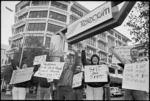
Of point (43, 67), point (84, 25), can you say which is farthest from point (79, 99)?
point (84, 25)

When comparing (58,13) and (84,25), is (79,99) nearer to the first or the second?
(84,25)

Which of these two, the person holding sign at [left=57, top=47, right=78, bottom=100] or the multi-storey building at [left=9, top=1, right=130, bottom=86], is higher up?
the multi-storey building at [left=9, top=1, right=130, bottom=86]

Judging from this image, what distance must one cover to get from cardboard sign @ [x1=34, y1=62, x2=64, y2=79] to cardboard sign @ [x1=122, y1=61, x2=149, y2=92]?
1915 millimetres

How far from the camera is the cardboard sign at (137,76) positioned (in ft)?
11.6

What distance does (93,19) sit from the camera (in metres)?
6.24

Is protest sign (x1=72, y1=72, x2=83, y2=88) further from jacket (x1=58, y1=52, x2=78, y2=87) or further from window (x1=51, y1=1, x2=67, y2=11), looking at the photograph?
window (x1=51, y1=1, x2=67, y2=11)

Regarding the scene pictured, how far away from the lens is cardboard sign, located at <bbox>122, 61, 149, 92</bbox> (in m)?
3.53

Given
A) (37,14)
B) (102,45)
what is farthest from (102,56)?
(37,14)

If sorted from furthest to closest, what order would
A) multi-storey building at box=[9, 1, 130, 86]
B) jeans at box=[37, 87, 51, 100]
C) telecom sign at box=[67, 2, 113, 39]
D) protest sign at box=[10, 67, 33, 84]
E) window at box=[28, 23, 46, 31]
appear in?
window at box=[28, 23, 46, 31] → multi-storey building at box=[9, 1, 130, 86] → telecom sign at box=[67, 2, 113, 39] → jeans at box=[37, 87, 51, 100] → protest sign at box=[10, 67, 33, 84]

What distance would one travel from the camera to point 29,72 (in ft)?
18.1

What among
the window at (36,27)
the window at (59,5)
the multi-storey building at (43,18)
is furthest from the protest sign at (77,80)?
the window at (59,5)

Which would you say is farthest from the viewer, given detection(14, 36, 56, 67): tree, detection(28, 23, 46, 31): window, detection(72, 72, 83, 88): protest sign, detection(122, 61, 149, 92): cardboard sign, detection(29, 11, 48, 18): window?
detection(29, 11, 48, 18): window

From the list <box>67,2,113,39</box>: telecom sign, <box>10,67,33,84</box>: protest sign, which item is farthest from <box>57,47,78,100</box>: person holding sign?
<box>67,2,113,39</box>: telecom sign

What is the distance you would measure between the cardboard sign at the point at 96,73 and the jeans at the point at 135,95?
588 millimetres
